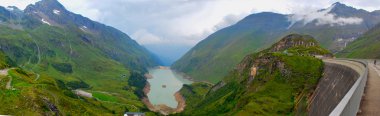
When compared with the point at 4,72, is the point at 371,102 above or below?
above

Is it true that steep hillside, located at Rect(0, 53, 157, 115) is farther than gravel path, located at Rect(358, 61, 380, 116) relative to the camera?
Yes

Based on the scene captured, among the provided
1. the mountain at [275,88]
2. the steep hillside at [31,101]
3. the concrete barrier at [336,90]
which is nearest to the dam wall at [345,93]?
the concrete barrier at [336,90]

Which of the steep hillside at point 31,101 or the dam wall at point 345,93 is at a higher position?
the dam wall at point 345,93

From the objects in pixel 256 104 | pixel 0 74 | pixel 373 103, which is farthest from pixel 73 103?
pixel 373 103

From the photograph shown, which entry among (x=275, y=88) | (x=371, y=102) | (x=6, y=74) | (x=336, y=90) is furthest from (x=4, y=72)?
(x=371, y=102)

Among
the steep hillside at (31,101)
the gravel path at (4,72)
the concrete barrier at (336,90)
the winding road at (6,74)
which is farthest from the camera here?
the gravel path at (4,72)

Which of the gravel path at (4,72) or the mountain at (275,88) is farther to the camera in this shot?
the gravel path at (4,72)

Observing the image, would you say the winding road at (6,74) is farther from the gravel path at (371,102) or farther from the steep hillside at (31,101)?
the gravel path at (371,102)

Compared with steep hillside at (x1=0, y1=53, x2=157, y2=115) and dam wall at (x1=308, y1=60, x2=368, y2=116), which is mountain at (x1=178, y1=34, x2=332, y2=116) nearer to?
dam wall at (x1=308, y1=60, x2=368, y2=116)

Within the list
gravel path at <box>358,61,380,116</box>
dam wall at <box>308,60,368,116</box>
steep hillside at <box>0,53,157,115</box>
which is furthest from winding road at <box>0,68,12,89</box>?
gravel path at <box>358,61,380,116</box>

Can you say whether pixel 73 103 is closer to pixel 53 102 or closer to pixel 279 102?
pixel 53 102

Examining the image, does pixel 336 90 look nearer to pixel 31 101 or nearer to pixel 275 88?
pixel 275 88
